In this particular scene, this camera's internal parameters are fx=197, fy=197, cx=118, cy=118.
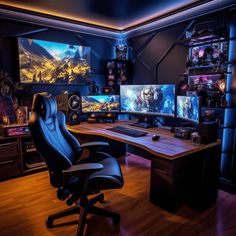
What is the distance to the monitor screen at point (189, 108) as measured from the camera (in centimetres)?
187

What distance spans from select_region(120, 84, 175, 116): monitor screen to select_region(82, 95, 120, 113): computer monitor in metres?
0.10

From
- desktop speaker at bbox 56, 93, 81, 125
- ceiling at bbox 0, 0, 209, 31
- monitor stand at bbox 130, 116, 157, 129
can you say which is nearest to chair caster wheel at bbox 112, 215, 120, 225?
monitor stand at bbox 130, 116, 157, 129

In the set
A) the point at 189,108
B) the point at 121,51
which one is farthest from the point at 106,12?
the point at 189,108

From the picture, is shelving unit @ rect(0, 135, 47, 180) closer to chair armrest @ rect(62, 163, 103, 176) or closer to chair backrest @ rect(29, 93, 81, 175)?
chair backrest @ rect(29, 93, 81, 175)

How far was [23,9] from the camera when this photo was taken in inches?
97.0

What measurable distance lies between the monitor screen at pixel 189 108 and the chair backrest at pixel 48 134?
48.5 inches

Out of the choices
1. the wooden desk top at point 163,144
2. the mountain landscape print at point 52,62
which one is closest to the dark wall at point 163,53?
the mountain landscape print at point 52,62

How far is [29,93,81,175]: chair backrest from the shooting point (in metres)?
1.38

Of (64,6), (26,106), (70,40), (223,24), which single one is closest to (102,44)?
(70,40)

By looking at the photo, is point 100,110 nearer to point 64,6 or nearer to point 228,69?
point 64,6

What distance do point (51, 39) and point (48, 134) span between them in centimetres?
192

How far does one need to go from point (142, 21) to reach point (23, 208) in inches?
112

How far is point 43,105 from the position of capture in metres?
1.51

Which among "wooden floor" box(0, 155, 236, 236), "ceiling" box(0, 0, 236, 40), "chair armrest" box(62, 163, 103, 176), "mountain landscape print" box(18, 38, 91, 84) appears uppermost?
"ceiling" box(0, 0, 236, 40)
